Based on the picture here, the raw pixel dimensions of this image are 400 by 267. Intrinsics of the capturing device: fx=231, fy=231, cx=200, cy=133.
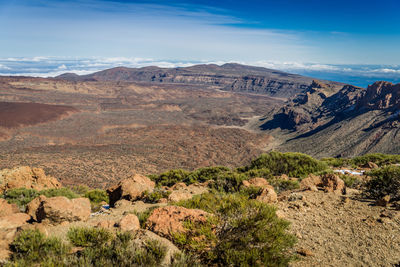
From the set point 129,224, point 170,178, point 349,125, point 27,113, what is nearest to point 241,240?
point 129,224

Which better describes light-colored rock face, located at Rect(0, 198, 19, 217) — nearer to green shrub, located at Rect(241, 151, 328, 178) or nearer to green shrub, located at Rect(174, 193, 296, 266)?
green shrub, located at Rect(174, 193, 296, 266)

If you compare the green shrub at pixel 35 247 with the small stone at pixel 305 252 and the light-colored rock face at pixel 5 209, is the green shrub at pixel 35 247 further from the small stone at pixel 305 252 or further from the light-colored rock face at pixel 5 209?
the small stone at pixel 305 252

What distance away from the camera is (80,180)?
30531 millimetres

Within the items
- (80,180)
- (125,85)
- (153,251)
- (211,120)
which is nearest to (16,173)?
(153,251)

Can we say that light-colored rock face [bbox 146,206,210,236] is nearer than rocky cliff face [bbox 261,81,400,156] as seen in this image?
Yes

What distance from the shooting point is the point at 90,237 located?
13.4 feet

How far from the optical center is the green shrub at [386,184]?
6.73 metres

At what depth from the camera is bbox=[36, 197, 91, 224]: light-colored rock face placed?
524 centimetres

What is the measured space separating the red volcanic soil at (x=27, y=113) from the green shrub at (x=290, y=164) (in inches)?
2753

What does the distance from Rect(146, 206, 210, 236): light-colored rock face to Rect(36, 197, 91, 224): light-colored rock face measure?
7.77 ft

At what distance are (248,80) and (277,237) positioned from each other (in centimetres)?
20063

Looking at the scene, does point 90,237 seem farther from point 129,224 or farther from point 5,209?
point 5,209

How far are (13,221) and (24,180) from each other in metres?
9.04

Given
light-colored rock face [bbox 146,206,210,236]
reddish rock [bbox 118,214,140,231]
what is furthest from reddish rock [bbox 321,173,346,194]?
reddish rock [bbox 118,214,140,231]
